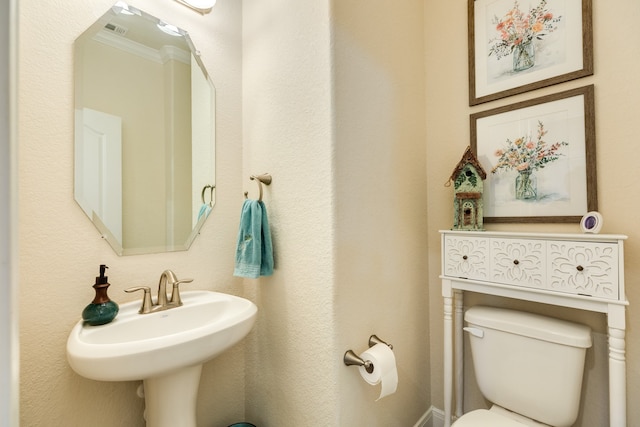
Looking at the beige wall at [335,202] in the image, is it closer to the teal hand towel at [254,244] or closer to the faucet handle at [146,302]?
the teal hand towel at [254,244]

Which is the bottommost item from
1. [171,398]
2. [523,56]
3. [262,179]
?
[171,398]

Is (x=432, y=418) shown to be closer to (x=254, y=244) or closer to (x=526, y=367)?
(x=526, y=367)

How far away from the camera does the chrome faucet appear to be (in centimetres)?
103

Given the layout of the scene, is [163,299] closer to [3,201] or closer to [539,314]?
[3,201]

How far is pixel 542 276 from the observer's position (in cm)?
104

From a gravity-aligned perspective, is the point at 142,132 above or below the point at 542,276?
above

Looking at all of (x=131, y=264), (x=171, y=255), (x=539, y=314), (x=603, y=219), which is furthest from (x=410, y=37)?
(x=131, y=264)

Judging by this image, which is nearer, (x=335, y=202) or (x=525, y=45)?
(x=335, y=202)

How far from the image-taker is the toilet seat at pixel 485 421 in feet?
3.36

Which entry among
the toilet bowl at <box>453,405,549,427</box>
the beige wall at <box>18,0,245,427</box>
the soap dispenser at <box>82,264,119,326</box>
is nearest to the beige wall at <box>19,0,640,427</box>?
the beige wall at <box>18,0,245,427</box>

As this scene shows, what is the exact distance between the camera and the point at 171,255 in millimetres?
1199

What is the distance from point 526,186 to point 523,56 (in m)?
0.59

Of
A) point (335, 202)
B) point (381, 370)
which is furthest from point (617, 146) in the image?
point (381, 370)

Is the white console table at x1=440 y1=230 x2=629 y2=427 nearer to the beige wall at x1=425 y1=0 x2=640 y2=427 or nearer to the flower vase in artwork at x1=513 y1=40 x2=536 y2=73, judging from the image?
the beige wall at x1=425 y1=0 x2=640 y2=427
